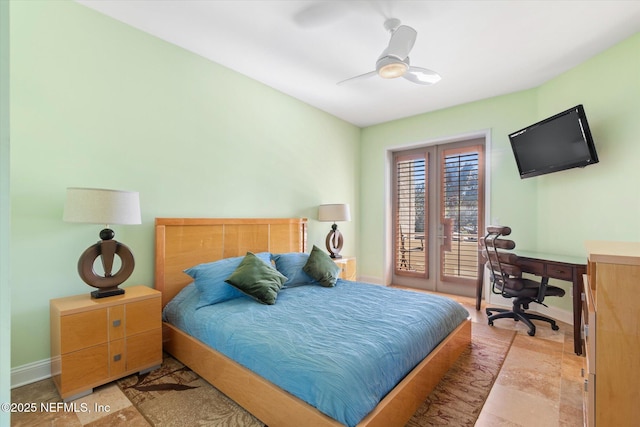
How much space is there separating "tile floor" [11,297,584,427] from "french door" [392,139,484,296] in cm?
201

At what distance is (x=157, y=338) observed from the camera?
7.38 feet

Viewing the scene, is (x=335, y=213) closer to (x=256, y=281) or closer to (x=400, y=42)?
(x=256, y=281)

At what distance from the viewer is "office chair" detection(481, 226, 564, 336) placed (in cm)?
299

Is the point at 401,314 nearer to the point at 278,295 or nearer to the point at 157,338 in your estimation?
the point at 278,295

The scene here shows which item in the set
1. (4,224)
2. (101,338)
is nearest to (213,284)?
(101,338)

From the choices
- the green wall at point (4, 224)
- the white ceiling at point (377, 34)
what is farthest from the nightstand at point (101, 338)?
the white ceiling at point (377, 34)

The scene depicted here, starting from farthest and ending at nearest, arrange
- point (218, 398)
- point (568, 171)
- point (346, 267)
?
point (346, 267), point (568, 171), point (218, 398)

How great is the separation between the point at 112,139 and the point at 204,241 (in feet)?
3.85

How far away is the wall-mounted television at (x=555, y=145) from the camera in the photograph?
2.83m

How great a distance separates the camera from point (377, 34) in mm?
2609

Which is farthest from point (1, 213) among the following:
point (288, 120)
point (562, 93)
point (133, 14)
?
point (562, 93)

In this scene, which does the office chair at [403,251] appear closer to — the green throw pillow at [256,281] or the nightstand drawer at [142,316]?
the green throw pillow at [256,281]

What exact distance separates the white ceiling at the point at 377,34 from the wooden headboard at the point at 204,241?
5.55 ft

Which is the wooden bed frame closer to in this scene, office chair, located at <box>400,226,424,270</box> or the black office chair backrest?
the black office chair backrest
